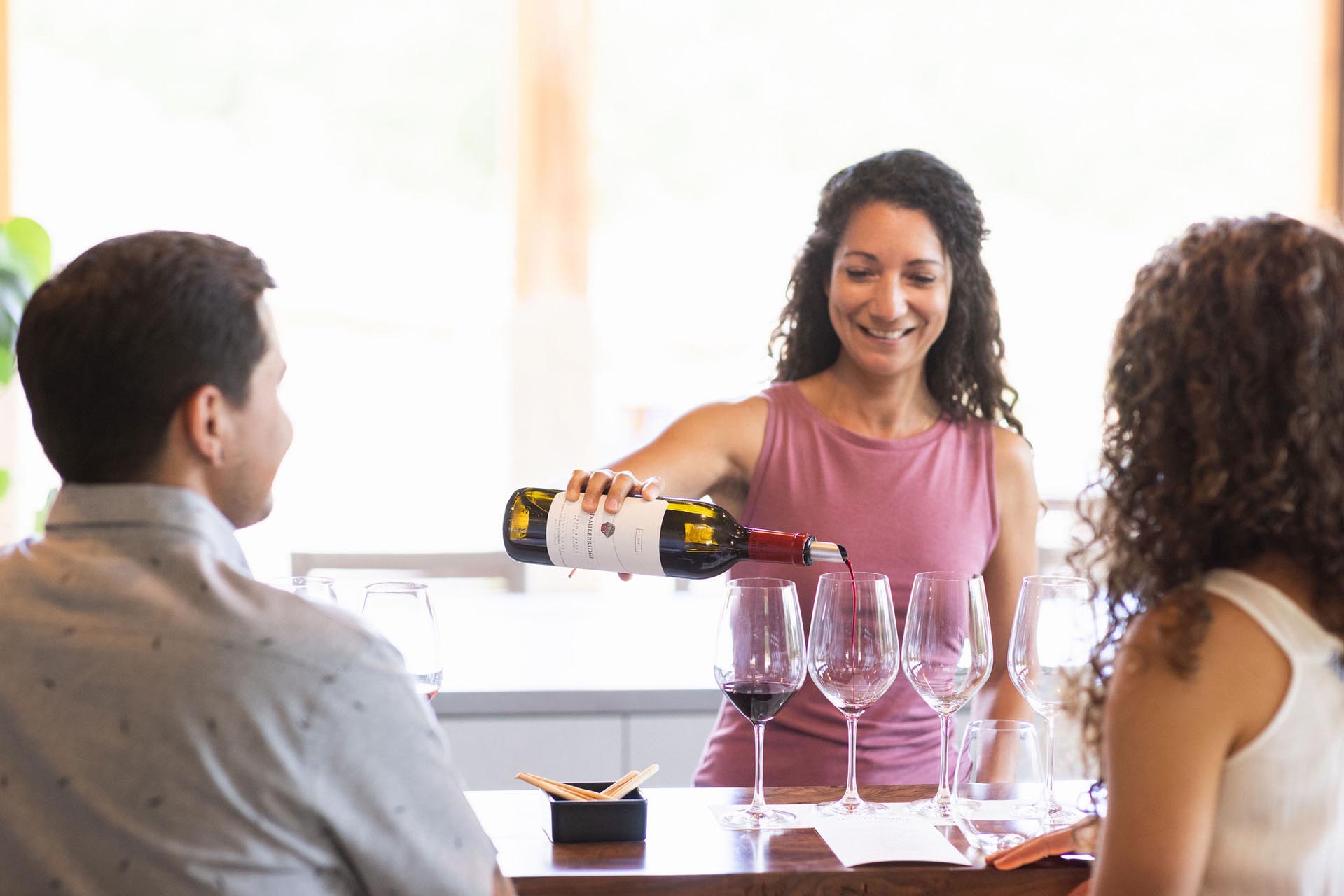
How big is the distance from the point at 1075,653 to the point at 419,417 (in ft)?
8.21

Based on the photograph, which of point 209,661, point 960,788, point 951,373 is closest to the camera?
point 209,661

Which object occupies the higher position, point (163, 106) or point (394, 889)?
point (163, 106)

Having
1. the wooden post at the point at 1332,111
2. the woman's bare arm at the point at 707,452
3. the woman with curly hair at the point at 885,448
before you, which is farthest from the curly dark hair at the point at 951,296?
the wooden post at the point at 1332,111

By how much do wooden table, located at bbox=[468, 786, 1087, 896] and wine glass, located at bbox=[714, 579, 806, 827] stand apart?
0.07 m

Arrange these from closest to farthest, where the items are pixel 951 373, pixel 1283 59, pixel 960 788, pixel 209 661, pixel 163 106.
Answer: pixel 209 661 → pixel 960 788 → pixel 951 373 → pixel 163 106 → pixel 1283 59

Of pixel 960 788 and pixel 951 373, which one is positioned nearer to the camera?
pixel 960 788

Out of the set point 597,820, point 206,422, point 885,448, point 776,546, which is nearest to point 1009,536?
point 885,448

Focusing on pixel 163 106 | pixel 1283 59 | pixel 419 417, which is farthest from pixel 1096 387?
pixel 163 106

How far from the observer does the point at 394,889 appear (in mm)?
932

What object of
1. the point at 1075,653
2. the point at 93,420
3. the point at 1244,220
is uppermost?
the point at 1244,220

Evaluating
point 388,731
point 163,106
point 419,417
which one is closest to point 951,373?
point 388,731

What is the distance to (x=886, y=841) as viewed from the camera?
4.22 ft

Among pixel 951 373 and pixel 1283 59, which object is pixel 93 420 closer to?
pixel 951 373

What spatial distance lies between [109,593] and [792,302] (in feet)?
4.23
